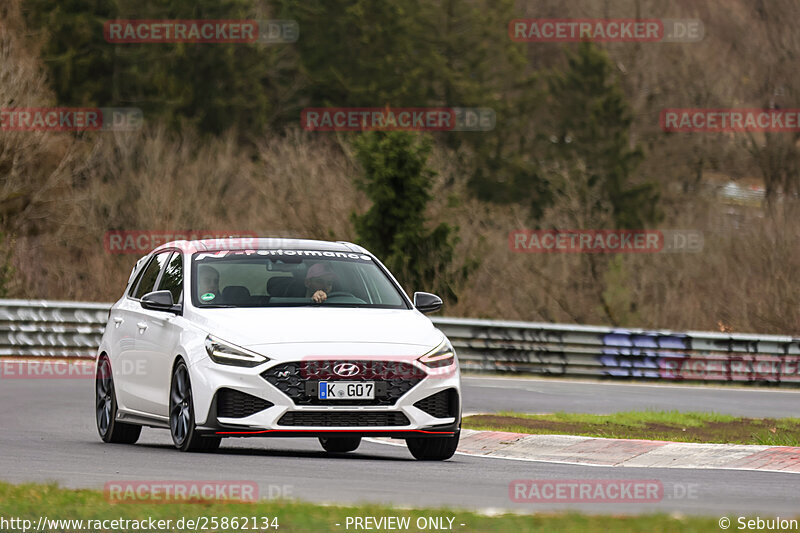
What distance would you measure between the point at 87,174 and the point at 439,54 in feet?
58.9

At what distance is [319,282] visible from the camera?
511 inches

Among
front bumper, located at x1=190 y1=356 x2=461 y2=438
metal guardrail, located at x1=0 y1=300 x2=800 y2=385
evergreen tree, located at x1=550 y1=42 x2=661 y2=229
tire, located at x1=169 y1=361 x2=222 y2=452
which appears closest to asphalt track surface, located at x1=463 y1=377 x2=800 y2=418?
metal guardrail, located at x1=0 y1=300 x2=800 y2=385

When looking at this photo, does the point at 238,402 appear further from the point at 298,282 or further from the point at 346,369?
the point at 298,282

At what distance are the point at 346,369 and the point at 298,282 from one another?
145 centimetres

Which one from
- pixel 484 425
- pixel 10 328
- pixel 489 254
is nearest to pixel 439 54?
pixel 489 254

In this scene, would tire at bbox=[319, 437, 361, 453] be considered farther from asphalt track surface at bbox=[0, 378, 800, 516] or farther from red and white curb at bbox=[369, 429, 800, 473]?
red and white curb at bbox=[369, 429, 800, 473]

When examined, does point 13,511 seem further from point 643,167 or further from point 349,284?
point 643,167

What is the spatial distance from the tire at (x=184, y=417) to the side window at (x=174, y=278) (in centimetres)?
89

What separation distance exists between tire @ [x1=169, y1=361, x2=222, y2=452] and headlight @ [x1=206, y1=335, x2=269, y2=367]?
0.38m

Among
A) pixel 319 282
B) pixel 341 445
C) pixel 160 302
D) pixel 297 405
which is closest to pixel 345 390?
pixel 297 405

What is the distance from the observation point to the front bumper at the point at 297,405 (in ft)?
38.0

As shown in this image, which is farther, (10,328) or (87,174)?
(87,174)

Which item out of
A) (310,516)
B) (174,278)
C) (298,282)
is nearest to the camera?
(310,516)

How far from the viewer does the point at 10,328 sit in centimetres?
2939
